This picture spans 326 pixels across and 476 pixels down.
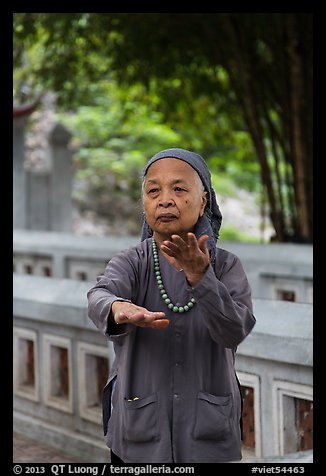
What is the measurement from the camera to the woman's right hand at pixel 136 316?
6.63 ft

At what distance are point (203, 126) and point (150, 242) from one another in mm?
11895

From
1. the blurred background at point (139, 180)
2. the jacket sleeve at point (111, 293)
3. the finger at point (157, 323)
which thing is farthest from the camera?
the blurred background at point (139, 180)

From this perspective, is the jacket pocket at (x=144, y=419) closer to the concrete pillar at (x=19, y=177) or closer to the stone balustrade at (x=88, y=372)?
the stone balustrade at (x=88, y=372)

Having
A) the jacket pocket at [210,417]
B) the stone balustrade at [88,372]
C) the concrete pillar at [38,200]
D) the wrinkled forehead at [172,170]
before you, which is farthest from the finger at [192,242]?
the concrete pillar at [38,200]

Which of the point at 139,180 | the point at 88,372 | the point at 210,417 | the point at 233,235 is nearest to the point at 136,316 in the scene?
the point at 210,417

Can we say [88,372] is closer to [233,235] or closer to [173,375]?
[173,375]

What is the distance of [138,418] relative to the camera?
2270 mm

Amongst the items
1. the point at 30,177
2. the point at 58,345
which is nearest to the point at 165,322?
the point at 58,345

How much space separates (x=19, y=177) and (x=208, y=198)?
1002 centimetres

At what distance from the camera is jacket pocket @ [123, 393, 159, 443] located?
7.41 feet

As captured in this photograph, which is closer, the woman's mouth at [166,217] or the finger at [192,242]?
the finger at [192,242]

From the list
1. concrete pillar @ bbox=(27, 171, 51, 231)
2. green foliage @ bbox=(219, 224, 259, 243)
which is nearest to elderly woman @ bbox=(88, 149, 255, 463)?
concrete pillar @ bbox=(27, 171, 51, 231)

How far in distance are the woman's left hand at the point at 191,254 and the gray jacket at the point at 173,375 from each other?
0.61 feet
